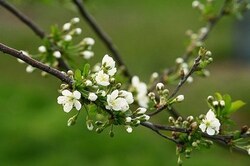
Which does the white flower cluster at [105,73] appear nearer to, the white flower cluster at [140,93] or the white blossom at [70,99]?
the white blossom at [70,99]

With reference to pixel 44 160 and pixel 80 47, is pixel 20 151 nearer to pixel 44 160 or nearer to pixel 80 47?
pixel 44 160

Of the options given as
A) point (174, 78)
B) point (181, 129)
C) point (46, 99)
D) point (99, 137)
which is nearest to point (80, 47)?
point (174, 78)

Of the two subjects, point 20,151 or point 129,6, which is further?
point 129,6

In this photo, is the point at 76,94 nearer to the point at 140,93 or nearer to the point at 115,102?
the point at 115,102

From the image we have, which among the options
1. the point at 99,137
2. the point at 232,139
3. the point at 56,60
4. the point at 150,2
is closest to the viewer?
the point at 232,139

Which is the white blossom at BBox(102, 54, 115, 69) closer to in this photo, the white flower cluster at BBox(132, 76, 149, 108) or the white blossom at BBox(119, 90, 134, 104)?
the white blossom at BBox(119, 90, 134, 104)

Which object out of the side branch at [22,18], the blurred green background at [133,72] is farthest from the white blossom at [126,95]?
the blurred green background at [133,72]

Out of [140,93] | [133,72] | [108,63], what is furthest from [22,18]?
[133,72]

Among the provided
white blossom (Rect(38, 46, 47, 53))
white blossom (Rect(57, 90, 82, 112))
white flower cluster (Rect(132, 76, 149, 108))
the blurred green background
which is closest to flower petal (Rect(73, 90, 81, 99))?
white blossom (Rect(57, 90, 82, 112))
